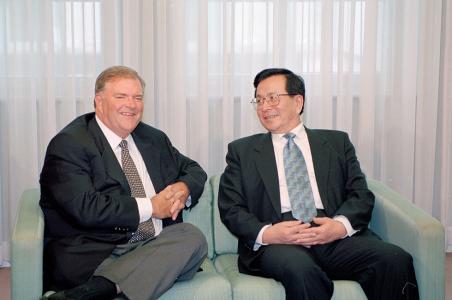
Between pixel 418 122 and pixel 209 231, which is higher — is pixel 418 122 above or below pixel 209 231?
above

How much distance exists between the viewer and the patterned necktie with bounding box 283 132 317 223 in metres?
3.17

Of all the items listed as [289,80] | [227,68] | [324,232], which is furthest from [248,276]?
[227,68]

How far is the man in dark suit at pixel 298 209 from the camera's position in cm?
291

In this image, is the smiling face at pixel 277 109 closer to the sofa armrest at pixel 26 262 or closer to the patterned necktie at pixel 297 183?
the patterned necktie at pixel 297 183

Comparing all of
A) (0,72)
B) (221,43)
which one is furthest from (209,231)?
(0,72)

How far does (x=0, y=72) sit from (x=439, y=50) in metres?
2.63

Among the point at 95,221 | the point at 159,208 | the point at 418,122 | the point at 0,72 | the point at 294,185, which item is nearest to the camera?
the point at 95,221

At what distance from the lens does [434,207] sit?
14.9 feet

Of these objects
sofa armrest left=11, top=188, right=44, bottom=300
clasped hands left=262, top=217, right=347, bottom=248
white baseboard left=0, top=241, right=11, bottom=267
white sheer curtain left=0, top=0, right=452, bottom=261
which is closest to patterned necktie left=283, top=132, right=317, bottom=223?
clasped hands left=262, top=217, right=347, bottom=248

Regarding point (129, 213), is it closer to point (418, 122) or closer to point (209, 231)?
point (209, 231)

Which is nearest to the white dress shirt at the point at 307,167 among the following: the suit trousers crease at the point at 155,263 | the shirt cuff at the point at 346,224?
the shirt cuff at the point at 346,224

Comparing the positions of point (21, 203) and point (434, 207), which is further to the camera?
point (434, 207)

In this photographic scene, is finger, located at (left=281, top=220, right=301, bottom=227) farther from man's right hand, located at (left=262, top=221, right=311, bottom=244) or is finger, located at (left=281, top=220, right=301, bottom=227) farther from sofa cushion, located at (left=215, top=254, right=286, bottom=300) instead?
sofa cushion, located at (left=215, top=254, right=286, bottom=300)

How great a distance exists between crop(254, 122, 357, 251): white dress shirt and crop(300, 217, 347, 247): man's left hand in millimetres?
43
